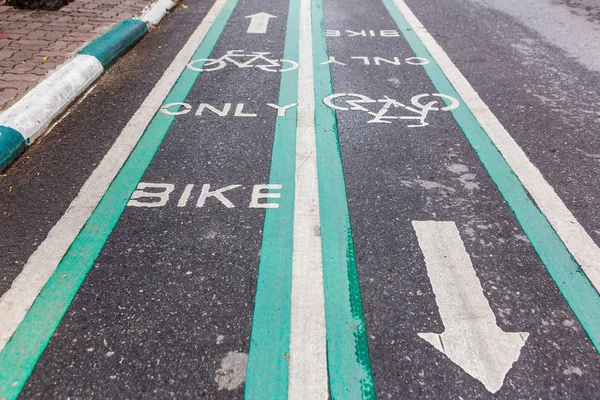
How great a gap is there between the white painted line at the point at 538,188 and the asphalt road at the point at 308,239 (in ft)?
0.05

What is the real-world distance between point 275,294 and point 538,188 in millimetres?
1930

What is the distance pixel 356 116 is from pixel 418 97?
78 cm

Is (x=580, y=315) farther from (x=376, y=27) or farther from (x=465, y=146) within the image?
(x=376, y=27)

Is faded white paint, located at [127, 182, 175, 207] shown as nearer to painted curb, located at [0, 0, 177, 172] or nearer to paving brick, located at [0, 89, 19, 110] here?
painted curb, located at [0, 0, 177, 172]

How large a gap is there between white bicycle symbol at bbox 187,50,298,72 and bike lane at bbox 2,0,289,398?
1.38 m

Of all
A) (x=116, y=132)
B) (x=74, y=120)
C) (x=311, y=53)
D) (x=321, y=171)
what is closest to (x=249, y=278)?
→ (x=321, y=171)

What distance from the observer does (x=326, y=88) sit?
470 centimetres

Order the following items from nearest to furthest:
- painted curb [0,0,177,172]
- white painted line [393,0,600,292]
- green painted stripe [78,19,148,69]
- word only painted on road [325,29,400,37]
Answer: white painted line [393,0,600,292], painted curb [0,0,177,172], green painted stripe [78,19,148,69], word only painted on road [325,29,400,37]

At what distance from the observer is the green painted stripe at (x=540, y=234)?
229cm

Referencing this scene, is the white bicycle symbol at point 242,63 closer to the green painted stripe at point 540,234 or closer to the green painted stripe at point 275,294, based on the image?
the green painted stripe at point 275,294

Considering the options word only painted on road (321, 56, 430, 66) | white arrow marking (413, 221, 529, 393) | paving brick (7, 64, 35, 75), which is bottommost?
white arrow marking (413, 221, 529, 393)

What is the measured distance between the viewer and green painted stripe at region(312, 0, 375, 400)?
1930mm

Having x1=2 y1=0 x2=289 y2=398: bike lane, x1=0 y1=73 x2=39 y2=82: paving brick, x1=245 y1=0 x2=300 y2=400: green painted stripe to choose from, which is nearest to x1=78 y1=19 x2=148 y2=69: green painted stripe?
x1=0 y1=73 x2=39 y2=82: paving brick

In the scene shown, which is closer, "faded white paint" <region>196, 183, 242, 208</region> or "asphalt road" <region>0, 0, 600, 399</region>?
"asphalt road" <region>0, 0, 600, 399</region>
